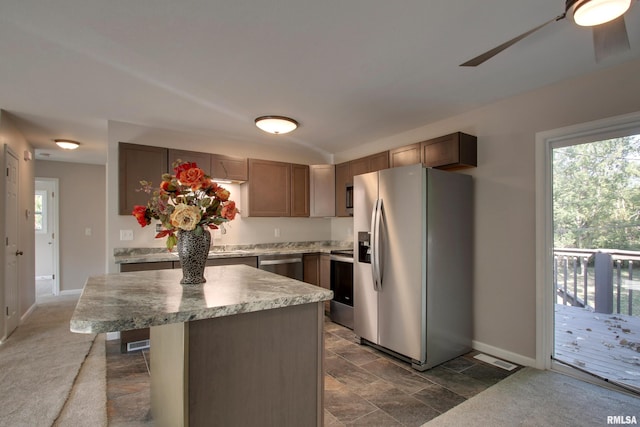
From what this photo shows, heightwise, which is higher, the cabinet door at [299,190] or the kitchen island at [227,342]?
the cabinet door at [299,190]

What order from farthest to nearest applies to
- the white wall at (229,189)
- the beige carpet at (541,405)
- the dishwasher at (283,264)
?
the dishwasher at (283,264)
the white wall at (229,189)
the beige carpet at (541,405)

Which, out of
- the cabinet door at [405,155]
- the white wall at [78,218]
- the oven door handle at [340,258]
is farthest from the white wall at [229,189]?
the white wall at [78,218]

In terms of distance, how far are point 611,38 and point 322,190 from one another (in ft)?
11.9

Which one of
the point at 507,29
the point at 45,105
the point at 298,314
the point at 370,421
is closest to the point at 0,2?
the point at 45,105

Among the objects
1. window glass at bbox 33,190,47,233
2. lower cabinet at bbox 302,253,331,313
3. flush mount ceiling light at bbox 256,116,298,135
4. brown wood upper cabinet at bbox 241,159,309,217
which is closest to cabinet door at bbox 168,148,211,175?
brown wood upper cabinet at bbox 241,159,309,217

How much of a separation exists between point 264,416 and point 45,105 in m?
3.74

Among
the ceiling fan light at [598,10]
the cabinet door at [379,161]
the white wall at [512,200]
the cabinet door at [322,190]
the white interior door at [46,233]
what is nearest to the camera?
the ceiling fan light at [598,10]

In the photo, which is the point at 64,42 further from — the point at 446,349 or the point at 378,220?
the point at 446,349

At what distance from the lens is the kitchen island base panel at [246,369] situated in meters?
1.29

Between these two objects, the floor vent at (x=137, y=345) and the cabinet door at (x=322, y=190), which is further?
the cabinet door at (x=322, y=190)

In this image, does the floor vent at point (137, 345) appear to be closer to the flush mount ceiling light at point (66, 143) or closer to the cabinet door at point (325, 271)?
the cabinet door at point (325, 271)

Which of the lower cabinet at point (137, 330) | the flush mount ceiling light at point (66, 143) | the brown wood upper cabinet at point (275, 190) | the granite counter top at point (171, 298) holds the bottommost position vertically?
the lower cabinet at point (137, 330)

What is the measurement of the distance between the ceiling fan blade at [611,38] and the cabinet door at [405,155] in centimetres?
197

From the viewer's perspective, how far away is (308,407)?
1553 millimetres
